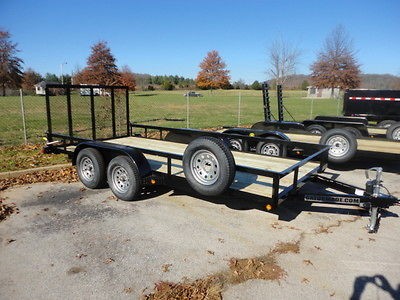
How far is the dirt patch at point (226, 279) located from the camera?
2951 millimetres

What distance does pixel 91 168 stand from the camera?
18.4 ft

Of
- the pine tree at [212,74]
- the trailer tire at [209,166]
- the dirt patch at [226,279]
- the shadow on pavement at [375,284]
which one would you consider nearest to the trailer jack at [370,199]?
the dirt patch at [226,279]

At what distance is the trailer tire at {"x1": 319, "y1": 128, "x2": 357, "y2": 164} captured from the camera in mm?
6492

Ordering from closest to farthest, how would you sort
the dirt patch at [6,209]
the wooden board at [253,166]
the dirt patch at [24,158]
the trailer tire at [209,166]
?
1. the trailer tire at [209,166]
2. the wooden board at [253,166]
3. the dirt patch at [6,209]
4. the dirt patch at [24,158]

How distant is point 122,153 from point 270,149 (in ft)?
9.97

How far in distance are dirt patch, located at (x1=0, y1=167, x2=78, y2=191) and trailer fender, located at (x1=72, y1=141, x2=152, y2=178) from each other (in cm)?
118

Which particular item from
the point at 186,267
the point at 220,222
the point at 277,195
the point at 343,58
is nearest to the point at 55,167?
the point at 220,222

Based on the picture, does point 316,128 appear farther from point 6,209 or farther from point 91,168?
point 6,209

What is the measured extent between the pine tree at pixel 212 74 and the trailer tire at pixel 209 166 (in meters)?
95.5

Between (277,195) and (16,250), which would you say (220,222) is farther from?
(16,250)

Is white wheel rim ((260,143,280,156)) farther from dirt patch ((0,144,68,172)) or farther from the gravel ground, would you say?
dirt patch ((0,144,68,172))

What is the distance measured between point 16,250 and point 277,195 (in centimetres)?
306

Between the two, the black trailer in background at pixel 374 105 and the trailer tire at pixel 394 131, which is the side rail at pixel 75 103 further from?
the black trailer in background at pixel 374 105

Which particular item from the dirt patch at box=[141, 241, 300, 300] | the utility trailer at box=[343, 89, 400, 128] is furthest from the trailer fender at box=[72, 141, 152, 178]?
the utility trailer at box=[343, 89, 400, 128]
